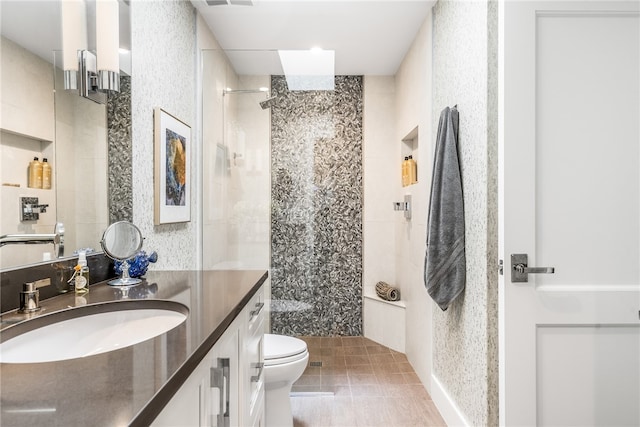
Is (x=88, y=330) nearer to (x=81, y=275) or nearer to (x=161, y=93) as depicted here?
(x=81, y=275)

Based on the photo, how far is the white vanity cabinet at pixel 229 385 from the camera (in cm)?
72

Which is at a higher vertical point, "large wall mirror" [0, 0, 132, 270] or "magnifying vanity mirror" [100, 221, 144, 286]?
"large wall mirror" [0, 0, 132, 270]

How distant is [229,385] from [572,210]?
1.38 metres

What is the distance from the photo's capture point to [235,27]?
107 inches

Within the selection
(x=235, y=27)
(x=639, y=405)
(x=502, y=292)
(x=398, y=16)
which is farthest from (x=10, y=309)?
(x=398, y=16)

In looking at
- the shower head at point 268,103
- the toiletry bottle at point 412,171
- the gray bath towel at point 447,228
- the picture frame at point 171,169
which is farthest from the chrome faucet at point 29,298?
the toiletry bottle at point 412,171

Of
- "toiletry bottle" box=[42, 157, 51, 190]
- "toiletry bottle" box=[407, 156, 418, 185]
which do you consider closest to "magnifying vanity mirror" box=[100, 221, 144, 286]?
"toiletry bottle" box=[42, 157, 51, 190]

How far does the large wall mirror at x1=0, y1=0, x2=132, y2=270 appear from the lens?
102 cm

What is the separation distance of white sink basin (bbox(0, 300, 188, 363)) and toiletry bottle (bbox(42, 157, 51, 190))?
16.1 inches

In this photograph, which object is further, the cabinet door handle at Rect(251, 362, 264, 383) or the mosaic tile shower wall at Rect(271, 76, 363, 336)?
the mosaic tile shower wall at Rect(271, 76, 363, 336)

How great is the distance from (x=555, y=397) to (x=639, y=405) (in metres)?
0.31

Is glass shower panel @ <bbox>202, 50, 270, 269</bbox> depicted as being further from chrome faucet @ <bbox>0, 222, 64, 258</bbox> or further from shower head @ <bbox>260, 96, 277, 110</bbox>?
chrome faucet @ <bbox>0, 222, 64, 258</bbox>

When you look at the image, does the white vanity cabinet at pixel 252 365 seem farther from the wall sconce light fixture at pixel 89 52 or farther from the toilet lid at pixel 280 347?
the wall sconce light fixture at pixel 89 52

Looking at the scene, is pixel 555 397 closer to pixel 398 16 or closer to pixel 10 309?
pixel 10 309
